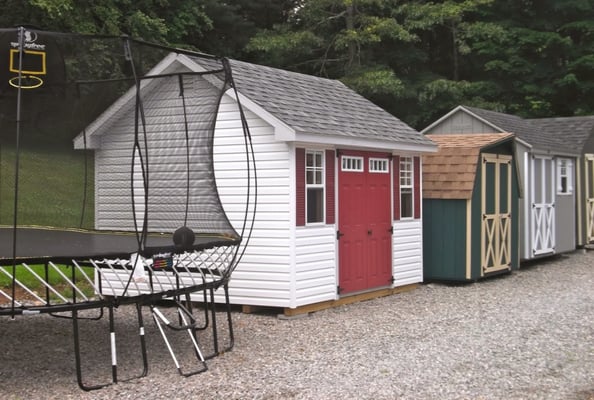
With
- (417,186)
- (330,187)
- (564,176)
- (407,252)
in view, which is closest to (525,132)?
(564,176)

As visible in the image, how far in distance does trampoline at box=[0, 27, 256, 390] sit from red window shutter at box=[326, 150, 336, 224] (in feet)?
3.27

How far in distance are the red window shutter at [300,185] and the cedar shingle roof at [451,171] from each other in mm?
3501

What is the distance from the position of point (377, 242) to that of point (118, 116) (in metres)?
4.00

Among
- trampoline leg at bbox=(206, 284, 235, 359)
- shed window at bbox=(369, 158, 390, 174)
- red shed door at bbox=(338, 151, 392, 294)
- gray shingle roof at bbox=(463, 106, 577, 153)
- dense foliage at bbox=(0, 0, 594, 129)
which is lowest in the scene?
trampoline leg at bbox=(206, 284, 235, 359)

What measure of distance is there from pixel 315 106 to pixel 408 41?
15860mm

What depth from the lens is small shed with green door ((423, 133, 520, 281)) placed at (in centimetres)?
1192

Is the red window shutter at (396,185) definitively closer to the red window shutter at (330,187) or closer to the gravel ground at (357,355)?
the gravel ground at (357,355)

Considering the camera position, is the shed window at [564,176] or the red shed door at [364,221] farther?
the shed window at [564,176]

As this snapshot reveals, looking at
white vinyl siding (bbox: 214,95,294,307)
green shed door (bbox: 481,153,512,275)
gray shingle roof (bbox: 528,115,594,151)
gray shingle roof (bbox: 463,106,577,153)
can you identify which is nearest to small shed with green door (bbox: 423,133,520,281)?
green shed door (bbox: 481,153,512,275)

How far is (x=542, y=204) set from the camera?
15109 mm

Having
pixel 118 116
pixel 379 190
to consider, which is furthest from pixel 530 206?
pixel 118 116

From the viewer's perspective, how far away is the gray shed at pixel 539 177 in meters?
14.5

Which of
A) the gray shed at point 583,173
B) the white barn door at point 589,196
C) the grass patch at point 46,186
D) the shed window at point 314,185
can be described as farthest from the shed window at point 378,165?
the white barn door at point 589,196

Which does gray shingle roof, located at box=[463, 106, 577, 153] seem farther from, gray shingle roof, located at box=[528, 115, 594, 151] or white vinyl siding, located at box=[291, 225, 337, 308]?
white vinyl siding, located at box=[291, 225, 337, 308]
